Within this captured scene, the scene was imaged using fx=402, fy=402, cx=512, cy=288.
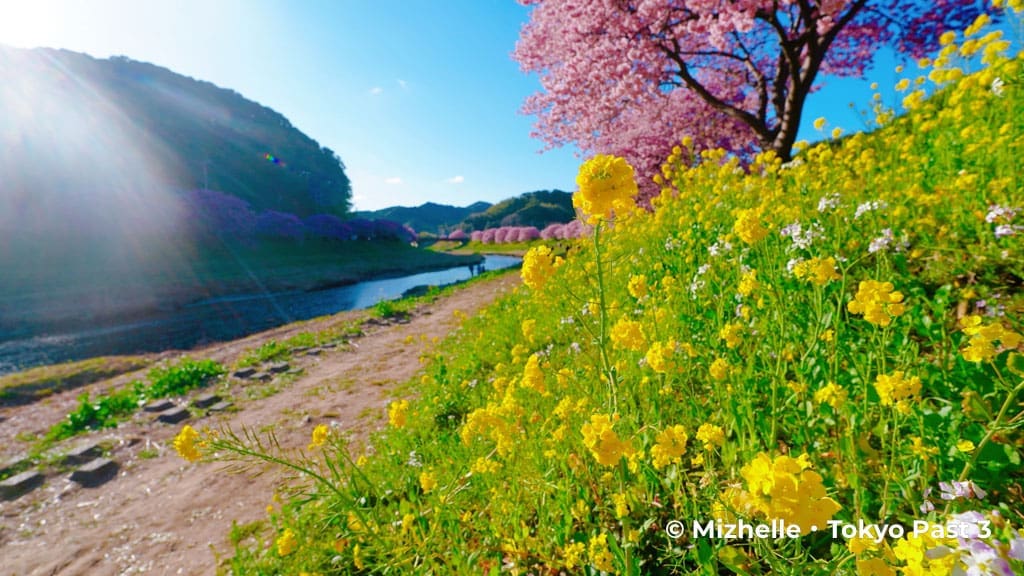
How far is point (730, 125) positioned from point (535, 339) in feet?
35.7

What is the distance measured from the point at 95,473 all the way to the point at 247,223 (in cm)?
3848

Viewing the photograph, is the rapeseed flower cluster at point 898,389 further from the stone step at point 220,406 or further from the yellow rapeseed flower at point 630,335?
the stone step at point 220,406

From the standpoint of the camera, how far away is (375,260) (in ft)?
139

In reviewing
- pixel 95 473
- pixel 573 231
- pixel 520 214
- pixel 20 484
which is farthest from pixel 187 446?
pixel 520 214

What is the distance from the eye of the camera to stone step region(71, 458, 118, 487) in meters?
4.45

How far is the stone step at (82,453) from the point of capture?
4.87 meters

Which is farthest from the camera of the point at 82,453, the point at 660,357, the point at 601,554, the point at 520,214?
the point at 520,214

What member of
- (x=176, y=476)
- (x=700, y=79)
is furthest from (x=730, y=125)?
(x=176, y=476)

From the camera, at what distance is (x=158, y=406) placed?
21.1 feet

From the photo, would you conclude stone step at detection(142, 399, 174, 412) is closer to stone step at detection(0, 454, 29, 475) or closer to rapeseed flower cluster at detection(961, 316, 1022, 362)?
stone step at detection(0, 454, 29, 475)

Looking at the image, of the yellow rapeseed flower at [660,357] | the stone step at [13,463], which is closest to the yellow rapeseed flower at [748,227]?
the yellow rapeseed flower at [660,357]

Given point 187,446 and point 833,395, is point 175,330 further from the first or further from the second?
point 833,395

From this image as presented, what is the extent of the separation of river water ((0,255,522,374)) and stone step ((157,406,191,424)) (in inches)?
276

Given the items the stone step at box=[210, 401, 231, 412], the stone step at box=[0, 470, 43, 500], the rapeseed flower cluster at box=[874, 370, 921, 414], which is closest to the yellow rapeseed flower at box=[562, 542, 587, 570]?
the rapeseed flower cluster at box=[874, 370, 921, 414]
